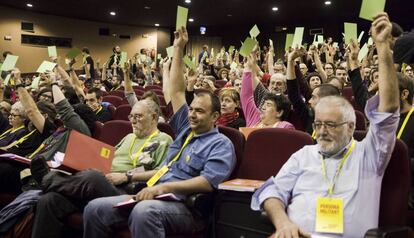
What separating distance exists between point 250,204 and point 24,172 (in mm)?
1684

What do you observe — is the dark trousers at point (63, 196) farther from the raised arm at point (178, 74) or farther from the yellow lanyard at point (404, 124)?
the yellow lanyard at point (404, 124)

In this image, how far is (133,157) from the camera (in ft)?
9.18

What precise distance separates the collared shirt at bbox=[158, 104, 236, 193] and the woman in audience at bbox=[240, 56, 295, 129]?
0.80 m

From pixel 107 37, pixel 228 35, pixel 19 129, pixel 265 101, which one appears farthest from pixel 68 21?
pixel 265 101

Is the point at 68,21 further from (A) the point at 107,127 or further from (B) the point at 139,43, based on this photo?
(A) the point at 107,127

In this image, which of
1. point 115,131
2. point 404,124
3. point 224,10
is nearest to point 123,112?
point 115,131

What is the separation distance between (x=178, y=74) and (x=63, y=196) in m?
0.97

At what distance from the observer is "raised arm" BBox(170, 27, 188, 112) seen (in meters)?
2.73

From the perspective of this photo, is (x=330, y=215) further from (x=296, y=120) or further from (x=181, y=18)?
(x=296, y=120)

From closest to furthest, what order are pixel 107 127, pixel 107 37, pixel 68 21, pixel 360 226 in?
pixel 360 226 → pixel 107 127 → pixel 68 21 → pixel 107 37

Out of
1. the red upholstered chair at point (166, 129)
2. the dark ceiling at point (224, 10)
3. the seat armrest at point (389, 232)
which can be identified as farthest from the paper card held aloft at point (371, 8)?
the dark ceiling at point (224, 10)

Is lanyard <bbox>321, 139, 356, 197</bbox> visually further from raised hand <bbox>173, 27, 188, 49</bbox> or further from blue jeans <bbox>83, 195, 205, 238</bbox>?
raised hand <bbox>173, 27, 188, 49</bbox>

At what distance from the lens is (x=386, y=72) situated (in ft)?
5.56

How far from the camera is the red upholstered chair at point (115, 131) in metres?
3.18
